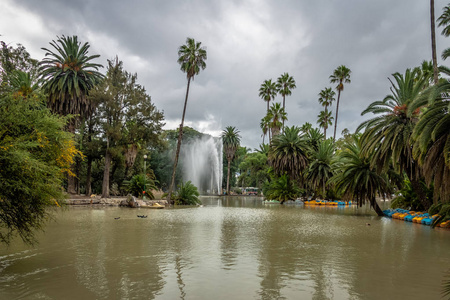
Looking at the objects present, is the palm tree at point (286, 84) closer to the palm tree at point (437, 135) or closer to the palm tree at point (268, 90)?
the palm tree at point (268, 90)

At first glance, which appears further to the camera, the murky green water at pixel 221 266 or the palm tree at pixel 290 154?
the palm tree at pixel 290 154

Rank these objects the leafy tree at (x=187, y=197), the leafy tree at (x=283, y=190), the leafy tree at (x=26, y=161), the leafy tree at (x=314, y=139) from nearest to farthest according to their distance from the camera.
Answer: the leafy tree at (x=26, y=161), the leafy tree at (x=187, y=197), the leafy tree at (x=283, y=190), the leafy tree at (x=314, y=139)

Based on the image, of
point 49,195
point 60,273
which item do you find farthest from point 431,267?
point 49,195

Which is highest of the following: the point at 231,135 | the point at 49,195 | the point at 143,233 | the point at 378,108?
the point at 231,135

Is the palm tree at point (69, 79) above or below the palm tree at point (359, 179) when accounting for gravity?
above

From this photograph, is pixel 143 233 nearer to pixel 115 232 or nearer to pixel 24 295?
pixel 115 232

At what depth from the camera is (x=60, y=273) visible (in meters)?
6.62

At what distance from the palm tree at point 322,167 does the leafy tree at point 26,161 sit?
31.1 m

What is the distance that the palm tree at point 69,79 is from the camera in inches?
1251

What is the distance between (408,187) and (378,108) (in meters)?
6.83

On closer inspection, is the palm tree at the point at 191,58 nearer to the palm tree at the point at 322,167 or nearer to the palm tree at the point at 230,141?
the palm tree at the point at 322,167

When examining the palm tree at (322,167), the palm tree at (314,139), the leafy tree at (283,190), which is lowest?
the leafy tree at (283,190)

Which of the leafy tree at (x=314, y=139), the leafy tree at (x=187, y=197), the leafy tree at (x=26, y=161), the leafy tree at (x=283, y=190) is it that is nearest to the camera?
the leafy tree at (x=26, y=161)

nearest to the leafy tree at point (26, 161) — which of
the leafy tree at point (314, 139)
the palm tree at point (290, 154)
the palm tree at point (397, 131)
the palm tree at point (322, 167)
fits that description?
the palm tree at point (397, 131)
